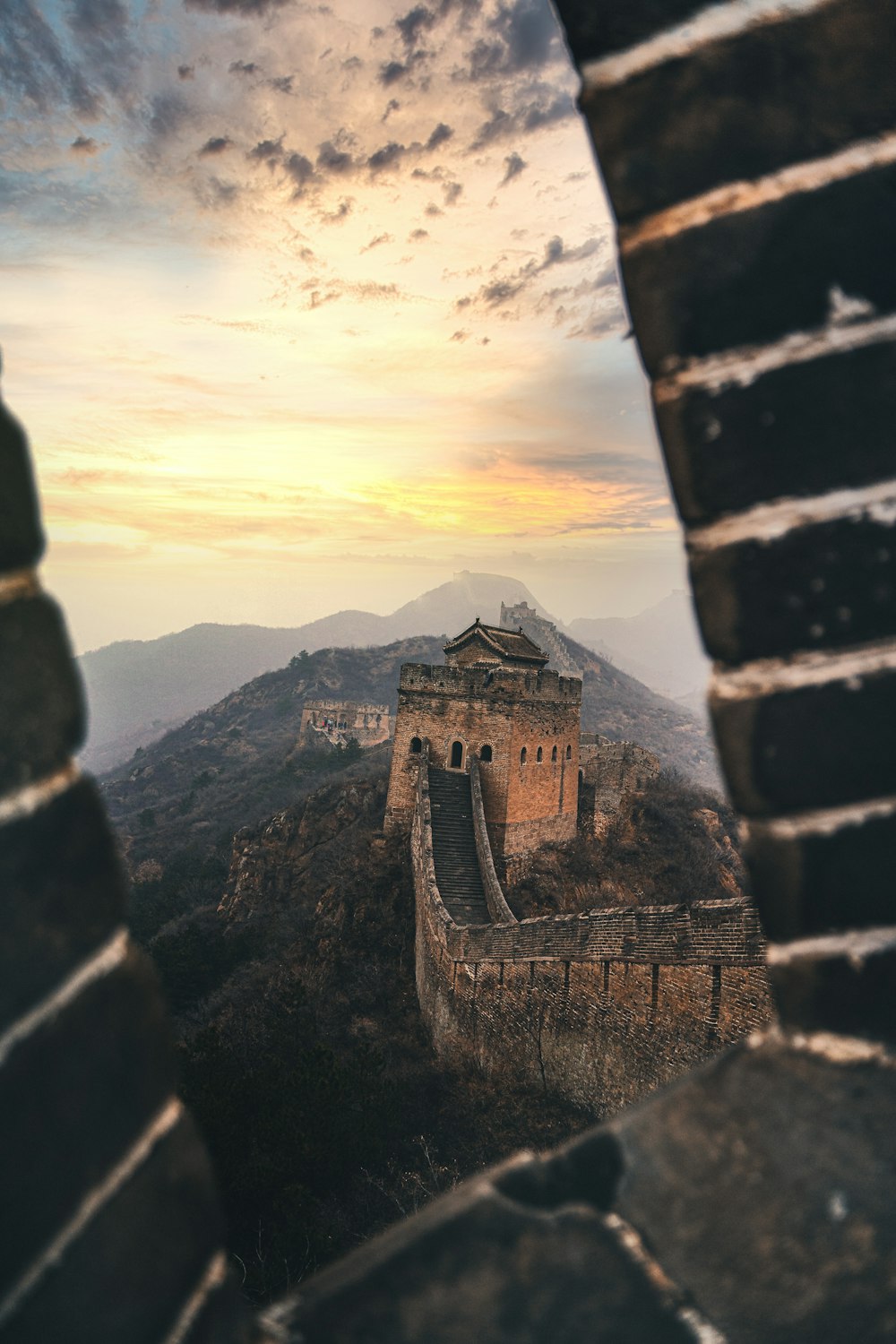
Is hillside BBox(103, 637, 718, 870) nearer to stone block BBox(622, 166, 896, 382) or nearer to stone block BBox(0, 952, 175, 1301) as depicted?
stone block BBox(0, 952, 175, 1301)

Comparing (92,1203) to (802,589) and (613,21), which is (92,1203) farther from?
(613,21)

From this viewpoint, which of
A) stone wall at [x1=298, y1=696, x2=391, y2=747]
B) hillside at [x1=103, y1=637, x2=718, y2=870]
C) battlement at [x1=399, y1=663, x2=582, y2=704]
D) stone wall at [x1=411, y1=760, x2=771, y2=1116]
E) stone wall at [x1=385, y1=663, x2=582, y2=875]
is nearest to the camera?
stone wall at [x1=411, y1=760, x2=771, y2=1116]

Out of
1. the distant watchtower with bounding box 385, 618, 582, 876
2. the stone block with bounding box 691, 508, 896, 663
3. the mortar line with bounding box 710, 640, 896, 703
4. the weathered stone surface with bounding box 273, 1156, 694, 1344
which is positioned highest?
the stone block with bounding box 691, 508, 896, 663

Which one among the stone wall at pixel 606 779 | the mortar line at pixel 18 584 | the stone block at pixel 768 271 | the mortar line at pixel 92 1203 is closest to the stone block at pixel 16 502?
the mortar line at pixel 18 584

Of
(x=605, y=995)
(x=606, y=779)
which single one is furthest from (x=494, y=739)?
(x=605, y=995)

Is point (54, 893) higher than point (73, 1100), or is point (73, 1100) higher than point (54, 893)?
point (54, 893)

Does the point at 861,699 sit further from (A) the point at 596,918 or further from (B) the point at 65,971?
(A) the point at 596,918

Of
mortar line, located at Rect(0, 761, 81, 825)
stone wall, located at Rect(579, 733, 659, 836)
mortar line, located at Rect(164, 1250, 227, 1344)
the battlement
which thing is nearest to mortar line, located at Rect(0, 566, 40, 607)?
mortar line, located at Rect(0, 761, 81, 825)
